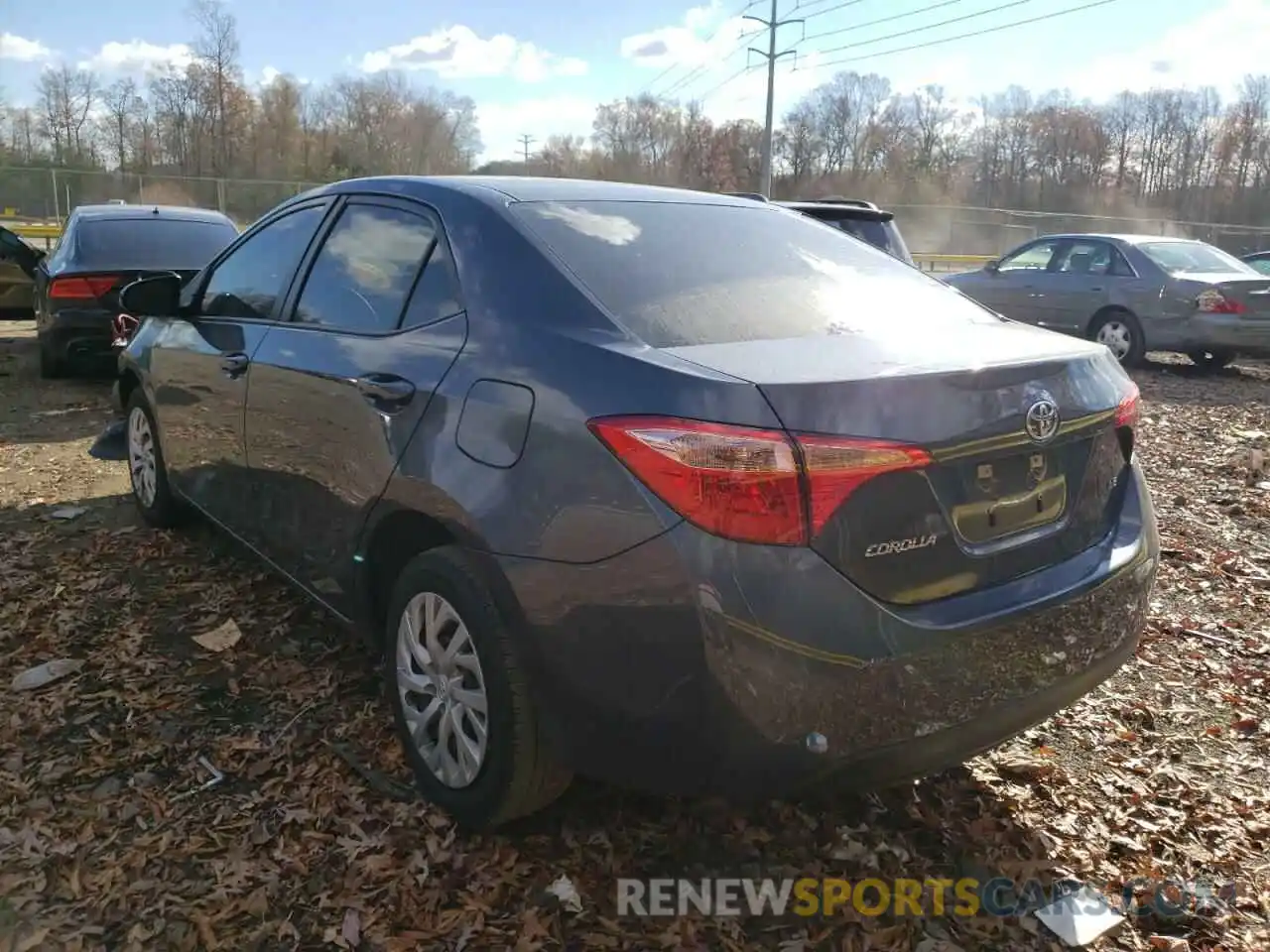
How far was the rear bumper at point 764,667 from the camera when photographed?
2.02m

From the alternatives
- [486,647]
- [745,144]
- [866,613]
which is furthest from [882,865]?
[745,144]

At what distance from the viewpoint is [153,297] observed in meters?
4.45

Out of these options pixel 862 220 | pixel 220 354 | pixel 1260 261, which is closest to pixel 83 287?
pixel 220 354

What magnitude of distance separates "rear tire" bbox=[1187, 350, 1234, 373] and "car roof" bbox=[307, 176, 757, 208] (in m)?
10.4

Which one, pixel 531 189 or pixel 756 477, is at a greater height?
pixel 531 189

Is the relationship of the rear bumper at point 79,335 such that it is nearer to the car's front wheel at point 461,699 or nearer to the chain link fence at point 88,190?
the car's front wheel at point 461,699

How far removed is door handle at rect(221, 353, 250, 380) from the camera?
3.73m

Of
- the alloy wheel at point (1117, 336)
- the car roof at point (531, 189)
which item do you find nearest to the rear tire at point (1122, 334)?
the alloy wheel at point (1117, 336)

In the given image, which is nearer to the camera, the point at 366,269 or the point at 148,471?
the point at 366,269

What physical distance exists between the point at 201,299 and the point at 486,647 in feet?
8.96

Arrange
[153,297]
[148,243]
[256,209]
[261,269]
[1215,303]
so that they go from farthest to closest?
[256,209], [1215,303], [148,243], [153,297], [261,269]

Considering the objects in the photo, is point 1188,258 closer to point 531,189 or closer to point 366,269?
point 531,189

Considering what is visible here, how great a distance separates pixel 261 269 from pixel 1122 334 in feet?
35.6

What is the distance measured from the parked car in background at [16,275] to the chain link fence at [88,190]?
2235 cm
